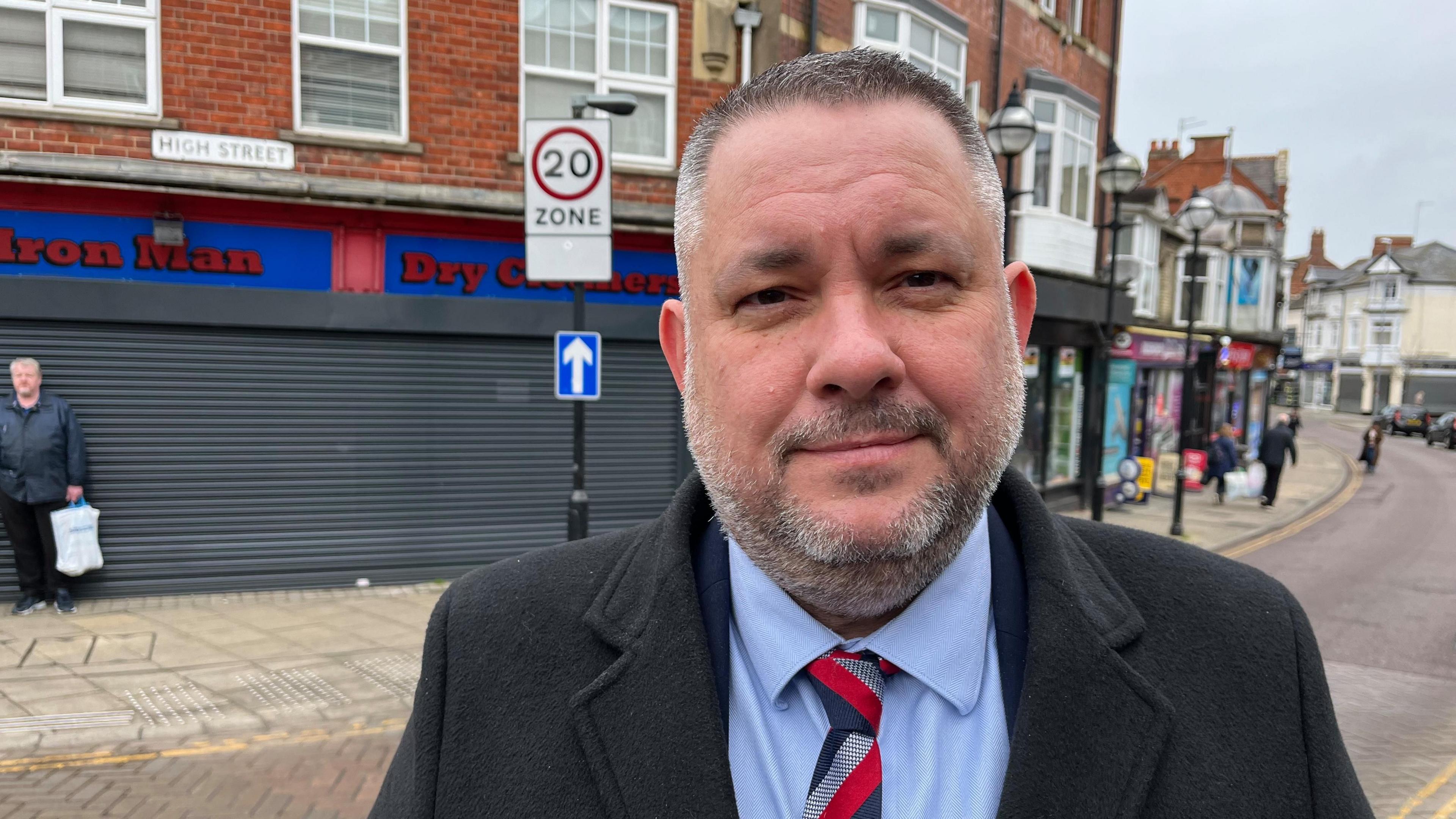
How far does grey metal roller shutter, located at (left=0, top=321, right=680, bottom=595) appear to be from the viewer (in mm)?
8367

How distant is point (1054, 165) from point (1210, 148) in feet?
88.8

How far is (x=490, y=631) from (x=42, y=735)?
5729 millimetres

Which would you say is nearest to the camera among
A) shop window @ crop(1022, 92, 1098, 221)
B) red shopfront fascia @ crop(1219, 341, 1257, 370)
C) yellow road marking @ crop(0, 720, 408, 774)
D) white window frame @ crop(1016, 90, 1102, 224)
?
yellow road marking @ crop(0, 720, 408, 774)

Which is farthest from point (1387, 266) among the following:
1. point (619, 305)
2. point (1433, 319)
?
point (619, 305)

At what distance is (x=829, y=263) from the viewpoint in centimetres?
130

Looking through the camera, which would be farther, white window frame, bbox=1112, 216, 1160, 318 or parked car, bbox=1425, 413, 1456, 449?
parked car, bbox=1425, 413, 1456, 449

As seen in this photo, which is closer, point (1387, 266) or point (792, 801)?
point (792, 801)

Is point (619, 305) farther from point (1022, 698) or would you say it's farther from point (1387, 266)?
point (1387, 266)

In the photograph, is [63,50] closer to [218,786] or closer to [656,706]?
[218,786]

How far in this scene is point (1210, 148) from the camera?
35.9 m

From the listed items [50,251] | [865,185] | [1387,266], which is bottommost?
[865,185]

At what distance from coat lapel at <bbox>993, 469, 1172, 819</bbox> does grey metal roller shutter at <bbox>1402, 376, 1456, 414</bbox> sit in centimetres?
7219

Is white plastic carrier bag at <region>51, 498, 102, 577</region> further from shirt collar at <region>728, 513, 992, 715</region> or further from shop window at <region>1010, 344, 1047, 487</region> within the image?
shop window at <region>1010, 344, 1047, 487</region>

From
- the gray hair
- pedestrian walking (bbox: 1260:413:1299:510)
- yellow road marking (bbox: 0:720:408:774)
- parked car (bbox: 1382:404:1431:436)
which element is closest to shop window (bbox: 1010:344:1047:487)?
pedestrian walking (bbox: 1260:413:1299:510)
